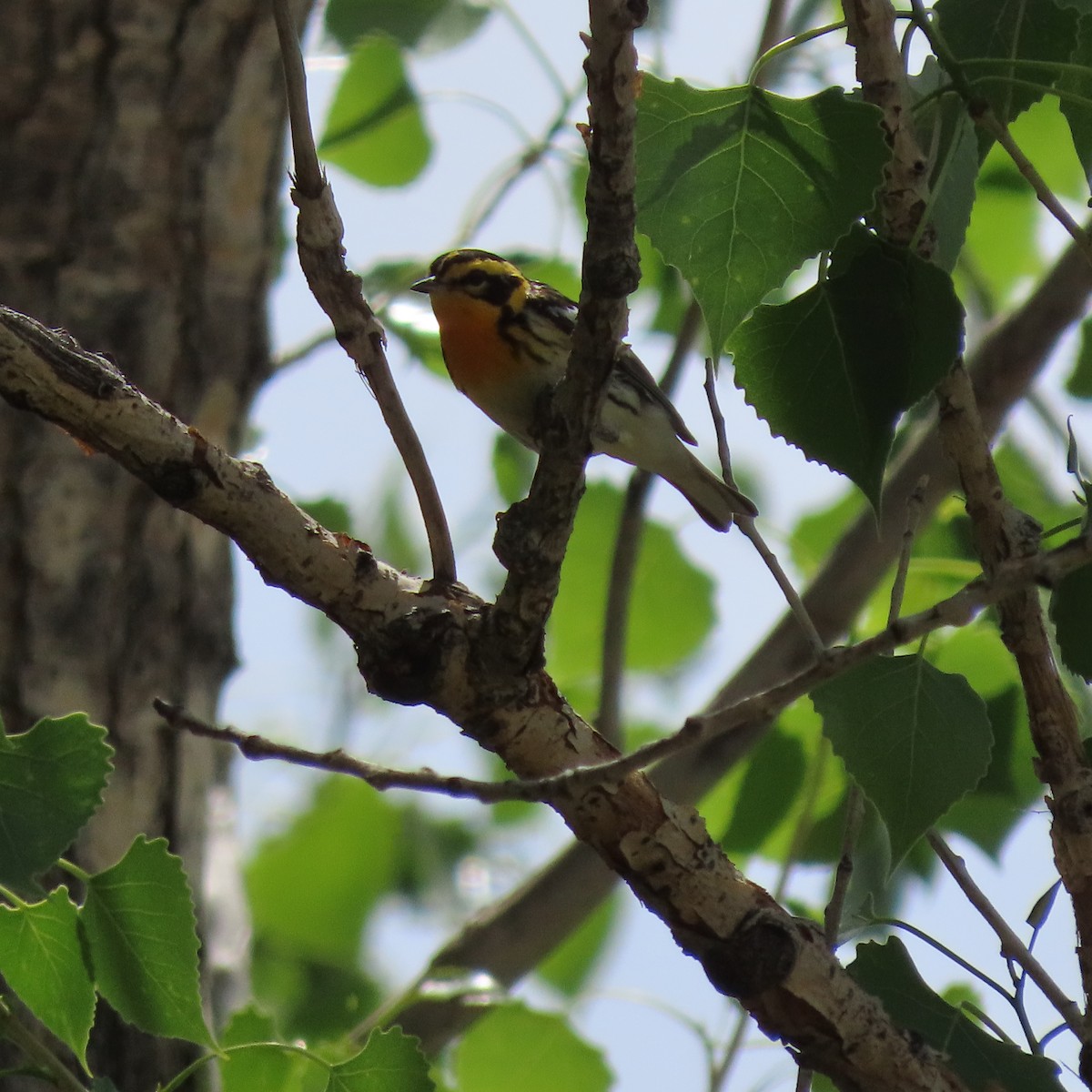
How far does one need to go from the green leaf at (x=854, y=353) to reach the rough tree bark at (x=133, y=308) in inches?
69.4

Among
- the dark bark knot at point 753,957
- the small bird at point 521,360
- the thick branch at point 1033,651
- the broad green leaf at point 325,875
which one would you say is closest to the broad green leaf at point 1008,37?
the thick branch at point 1033,651

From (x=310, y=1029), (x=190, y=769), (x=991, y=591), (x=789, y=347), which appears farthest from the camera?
(x=310, y=1029)

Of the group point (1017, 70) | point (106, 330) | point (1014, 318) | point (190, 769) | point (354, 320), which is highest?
point (1014, 318)

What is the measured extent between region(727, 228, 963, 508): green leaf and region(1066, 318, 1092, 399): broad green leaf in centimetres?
121

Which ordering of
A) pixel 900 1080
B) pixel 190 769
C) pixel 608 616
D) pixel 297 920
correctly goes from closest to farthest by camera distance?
pixel 900 1080
pixel 190 769
pixel 608 616
pixel 297 920

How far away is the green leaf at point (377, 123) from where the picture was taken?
12.2 ft

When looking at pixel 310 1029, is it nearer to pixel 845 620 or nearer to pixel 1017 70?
pixel 845 620

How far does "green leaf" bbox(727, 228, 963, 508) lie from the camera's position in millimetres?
1422

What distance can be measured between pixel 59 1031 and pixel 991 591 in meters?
1.03

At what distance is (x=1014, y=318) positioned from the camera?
2.98 metres

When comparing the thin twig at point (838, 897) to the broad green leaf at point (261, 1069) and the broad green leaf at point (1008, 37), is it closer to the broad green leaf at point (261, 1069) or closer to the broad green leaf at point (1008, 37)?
the broad green leaf at point (261, 1069)

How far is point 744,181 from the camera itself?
1437 millimetres

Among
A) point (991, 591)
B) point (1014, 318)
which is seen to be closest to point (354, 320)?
point (991, 591)

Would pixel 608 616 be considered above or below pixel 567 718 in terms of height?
above
